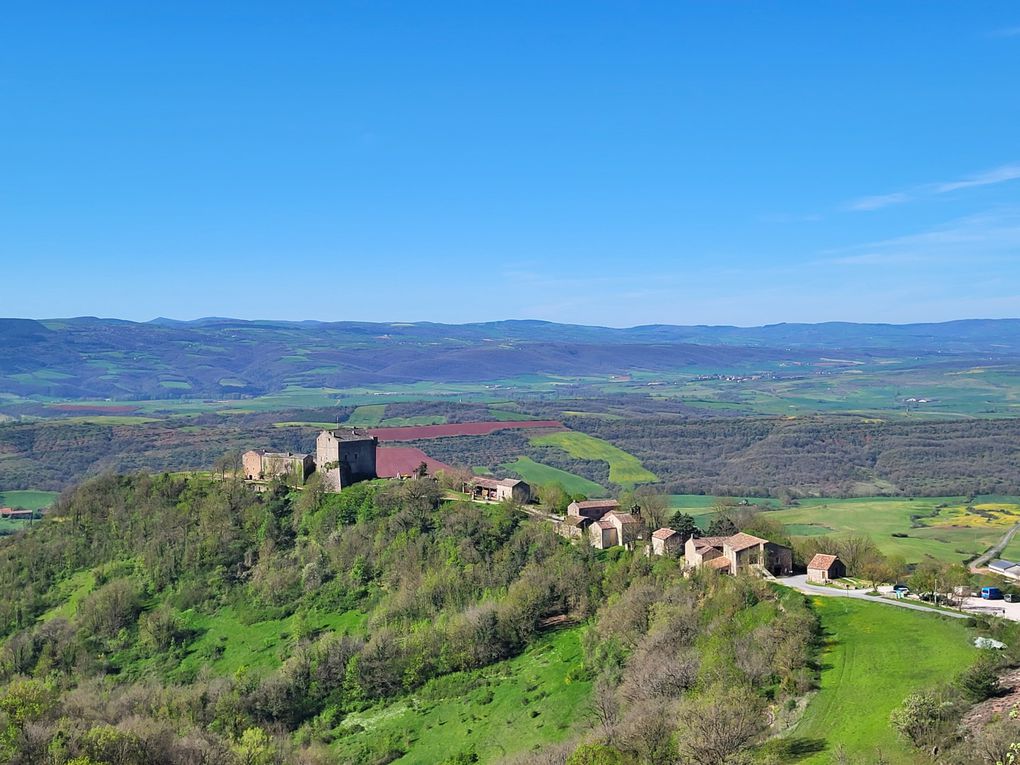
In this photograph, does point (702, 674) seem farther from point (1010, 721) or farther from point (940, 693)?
point (1010, 721)

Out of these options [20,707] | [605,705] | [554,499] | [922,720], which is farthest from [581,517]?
[20,707]

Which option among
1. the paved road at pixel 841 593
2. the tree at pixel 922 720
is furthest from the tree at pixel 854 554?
the tree at pixel 922 720

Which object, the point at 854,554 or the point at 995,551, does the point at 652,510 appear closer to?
the point at 854,554

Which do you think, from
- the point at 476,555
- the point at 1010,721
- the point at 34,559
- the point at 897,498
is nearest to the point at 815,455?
the point at 897,498

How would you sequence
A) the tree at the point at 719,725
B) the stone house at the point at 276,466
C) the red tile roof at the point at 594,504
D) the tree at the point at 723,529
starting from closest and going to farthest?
the tree at the point at 719,725 → the tree at the point at 723,529 → the red tile roof at the point at 594,504 → the stone house at the point at 276,466

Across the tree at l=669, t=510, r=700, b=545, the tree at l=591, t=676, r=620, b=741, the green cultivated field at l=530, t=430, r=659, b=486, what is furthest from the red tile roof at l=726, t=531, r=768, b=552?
the green cultivated field at l=530, t=430, r=659, b=486

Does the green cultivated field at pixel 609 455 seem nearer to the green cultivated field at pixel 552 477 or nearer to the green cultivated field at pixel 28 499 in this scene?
the green cultivated field at pixel 552 477

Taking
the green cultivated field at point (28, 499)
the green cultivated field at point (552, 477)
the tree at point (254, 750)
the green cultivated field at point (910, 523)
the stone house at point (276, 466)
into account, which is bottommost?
the green cultivated field at point (28, 499)
